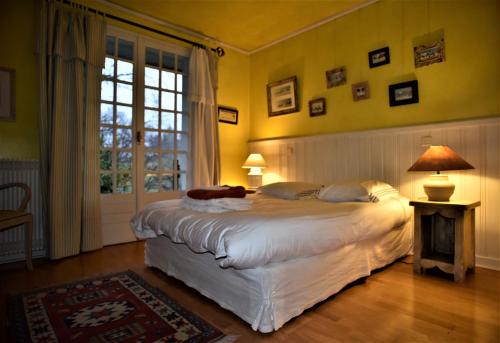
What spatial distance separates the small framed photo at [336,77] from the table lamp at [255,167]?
4.20ft

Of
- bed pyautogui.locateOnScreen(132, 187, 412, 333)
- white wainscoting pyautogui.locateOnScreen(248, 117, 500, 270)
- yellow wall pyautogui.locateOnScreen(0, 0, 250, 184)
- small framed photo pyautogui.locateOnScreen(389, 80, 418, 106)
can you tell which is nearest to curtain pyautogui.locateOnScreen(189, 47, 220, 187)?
white wainscoting pyautogui.locateOnScreen(248, 117, 500, 270)

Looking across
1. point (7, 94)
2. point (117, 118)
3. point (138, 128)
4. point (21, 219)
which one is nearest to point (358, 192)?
point (138, 128)

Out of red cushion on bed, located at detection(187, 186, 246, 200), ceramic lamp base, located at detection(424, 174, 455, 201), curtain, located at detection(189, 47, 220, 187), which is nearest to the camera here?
red cushion on bed, located at detection(187, 186, 246, 200)

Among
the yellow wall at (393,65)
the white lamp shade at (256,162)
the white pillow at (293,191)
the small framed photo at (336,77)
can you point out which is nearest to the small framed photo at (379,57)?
the yellow wall at (393,65)

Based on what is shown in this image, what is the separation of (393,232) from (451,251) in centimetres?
51

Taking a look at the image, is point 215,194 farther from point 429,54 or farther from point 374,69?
point 429,54

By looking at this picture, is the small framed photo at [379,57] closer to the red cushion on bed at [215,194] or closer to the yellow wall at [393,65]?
the yellow wall at [393,65]

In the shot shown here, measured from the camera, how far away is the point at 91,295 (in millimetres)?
1959

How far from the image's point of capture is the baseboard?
8.00 ft

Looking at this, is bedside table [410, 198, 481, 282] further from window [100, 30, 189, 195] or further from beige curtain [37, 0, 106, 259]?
beige curtain [37, 0, 106, 259]

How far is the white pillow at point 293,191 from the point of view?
291 cm

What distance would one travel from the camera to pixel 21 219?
2371 millimetres

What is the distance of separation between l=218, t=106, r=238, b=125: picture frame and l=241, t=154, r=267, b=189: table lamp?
690 mm

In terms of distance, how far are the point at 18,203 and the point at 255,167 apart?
8.54ft
